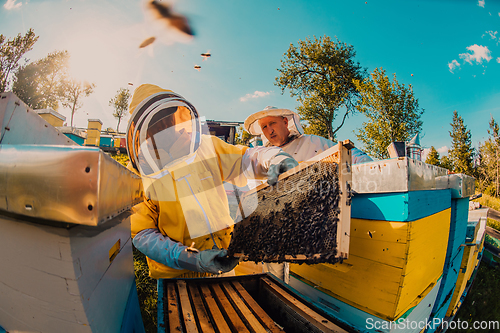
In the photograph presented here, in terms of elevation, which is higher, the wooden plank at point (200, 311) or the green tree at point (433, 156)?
the green tree at point (433, 156)

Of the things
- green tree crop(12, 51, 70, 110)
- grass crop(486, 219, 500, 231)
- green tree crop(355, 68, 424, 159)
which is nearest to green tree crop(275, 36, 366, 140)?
green tree crop(355, 68, 424, 159)

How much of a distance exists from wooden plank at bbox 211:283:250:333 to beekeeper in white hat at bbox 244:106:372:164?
1.75m

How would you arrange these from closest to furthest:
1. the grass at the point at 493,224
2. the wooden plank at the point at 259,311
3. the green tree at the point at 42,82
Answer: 1. the wooden plank at the point at 259,311
2. the grass at the point at 493,224
3. the green tree at the point at 42,82

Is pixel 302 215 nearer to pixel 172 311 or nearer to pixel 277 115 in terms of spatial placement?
pixel 172 311

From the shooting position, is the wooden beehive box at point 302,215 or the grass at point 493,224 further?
the grass at point 493,224

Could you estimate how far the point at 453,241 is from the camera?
2061mm

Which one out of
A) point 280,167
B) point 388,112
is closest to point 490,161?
point 388,112

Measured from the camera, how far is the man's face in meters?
2.99

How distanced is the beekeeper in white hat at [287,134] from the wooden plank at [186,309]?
1.87m

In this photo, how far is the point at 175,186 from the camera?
1527 mm

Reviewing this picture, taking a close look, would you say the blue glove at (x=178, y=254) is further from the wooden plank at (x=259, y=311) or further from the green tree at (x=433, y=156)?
the green tree at (x=433, y=156)

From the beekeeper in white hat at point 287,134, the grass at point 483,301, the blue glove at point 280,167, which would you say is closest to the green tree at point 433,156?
the grass at point 483,301

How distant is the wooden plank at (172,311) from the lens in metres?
1.12

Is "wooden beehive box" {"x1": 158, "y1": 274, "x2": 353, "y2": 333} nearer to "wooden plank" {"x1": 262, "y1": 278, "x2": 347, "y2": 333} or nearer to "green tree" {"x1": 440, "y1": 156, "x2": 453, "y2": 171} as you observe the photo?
"wooden plank" {"x1": 262, "y1": 278, "x2": 347, "y2": 333}
